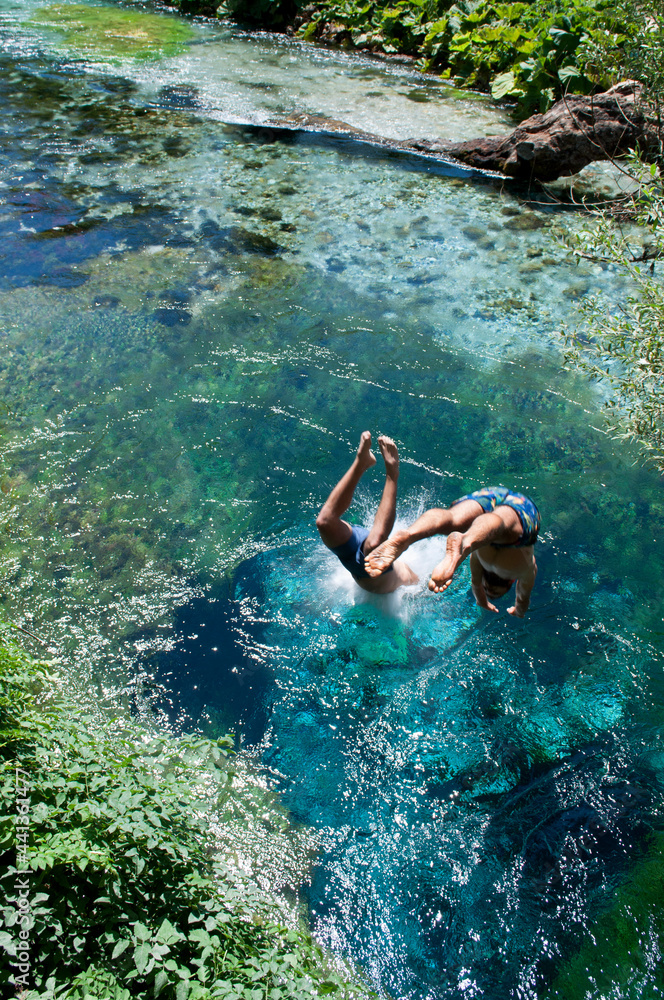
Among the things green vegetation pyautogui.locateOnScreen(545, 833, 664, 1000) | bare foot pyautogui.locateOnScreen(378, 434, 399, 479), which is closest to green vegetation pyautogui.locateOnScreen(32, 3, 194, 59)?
bare foot pyautogui.locateOnScreen(378, 434, 399, 479)

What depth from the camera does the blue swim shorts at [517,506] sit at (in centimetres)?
446

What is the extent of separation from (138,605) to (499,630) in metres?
2.99

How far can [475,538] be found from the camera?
4059 mm

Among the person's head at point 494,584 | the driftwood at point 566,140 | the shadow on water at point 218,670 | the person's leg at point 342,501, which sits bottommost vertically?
the shadow on water at point 218,670

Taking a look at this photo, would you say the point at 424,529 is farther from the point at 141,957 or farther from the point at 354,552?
the point at 141,957

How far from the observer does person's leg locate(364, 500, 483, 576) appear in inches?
152

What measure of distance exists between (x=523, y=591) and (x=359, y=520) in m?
1.88

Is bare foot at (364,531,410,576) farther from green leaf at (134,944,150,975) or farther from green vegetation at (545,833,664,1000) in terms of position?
green vegetation at (545,833,664,1000)

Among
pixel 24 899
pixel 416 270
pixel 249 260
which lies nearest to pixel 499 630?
pixel 24 899

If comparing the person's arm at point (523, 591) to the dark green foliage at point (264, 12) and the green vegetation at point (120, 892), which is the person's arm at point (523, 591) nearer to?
the green vegetation at point (120, 892)

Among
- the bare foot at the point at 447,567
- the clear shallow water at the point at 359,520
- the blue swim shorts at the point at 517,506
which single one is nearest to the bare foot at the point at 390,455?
the blue swim shorts at the point at 517,506

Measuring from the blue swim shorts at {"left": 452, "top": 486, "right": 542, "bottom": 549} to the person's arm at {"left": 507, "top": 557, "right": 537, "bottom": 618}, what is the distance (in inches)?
13.5

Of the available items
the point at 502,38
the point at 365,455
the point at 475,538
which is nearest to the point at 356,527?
the point at 365,455

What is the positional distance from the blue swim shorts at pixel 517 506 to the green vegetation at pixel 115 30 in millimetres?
19363
